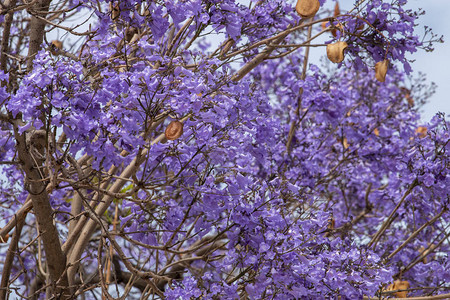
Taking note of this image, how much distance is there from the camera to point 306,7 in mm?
3674

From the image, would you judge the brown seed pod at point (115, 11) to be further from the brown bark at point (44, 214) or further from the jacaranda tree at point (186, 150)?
the brown bark at point (44, 214)

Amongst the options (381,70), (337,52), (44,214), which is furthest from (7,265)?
(381,70)

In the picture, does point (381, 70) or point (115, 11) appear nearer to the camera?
point (115, 11)

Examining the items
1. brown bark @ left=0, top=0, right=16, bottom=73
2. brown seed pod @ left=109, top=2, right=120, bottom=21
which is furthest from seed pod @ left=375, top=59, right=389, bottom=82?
brown bark @ left=0, top=0, right=16, bottom=73

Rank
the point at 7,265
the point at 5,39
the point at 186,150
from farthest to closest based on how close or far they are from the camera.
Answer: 1. the point at 7,265
2. the point at 5,39
3. the point at 186,150

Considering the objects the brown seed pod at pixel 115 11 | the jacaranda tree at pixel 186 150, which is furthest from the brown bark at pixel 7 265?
the brown seed pod at pixel 115 11

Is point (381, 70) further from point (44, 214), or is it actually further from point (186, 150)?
point (44, 214)

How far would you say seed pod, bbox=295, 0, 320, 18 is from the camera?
3662 millimetres

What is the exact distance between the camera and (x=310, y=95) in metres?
5.38

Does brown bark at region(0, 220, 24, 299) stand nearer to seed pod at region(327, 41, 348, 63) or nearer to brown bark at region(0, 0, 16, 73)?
brown bark at region(0, 0, 16, 73)

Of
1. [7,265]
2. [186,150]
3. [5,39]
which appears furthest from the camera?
[7,265]

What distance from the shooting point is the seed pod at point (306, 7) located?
3.66 metres

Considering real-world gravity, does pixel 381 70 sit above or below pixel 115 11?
below

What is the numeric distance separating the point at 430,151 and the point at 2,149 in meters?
3.13
